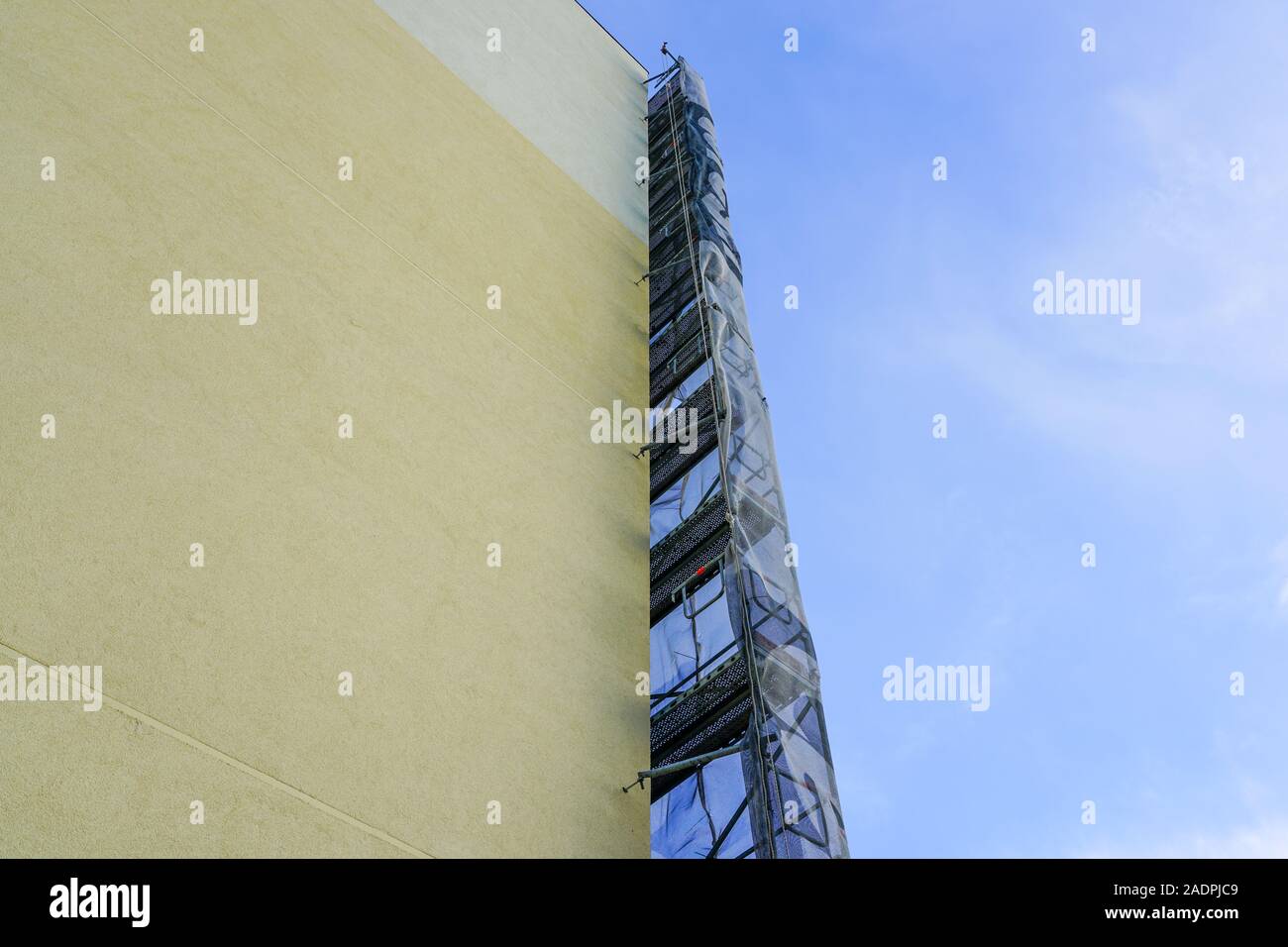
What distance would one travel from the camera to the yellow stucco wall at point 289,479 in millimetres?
5887

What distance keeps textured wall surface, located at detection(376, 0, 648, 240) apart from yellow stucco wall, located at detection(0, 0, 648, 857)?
178 cm

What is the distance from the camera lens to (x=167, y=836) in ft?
18.2

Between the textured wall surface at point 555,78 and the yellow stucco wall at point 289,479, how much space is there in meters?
1.78

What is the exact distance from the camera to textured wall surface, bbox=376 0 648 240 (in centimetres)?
1270

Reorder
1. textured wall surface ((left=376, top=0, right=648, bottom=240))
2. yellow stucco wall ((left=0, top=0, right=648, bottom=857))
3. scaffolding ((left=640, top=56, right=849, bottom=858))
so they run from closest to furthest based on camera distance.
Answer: yellow stucco wall ((left=0, top=0, right=648, bottom=857)), scaffolding ((left=640, top=56, right=849, bottom=858)), textured wall surface ((left=376, top=0, right=648, bottom=240))

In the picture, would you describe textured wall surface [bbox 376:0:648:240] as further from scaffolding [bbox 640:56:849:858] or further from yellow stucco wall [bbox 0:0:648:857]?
yellow stucco wall [bbox 0:0:648:857]

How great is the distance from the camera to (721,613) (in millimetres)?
9086

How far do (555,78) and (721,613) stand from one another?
25.9ft

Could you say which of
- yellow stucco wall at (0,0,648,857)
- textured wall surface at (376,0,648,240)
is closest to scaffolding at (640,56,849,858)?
yellow stucco wall at (0,0,648,857)

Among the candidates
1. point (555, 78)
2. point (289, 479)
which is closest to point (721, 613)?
point (289, 479)

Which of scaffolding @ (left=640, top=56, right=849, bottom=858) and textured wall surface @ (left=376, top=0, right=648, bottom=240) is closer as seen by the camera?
scaffolding @ (left=640, top=56, right=849, bottom=858)

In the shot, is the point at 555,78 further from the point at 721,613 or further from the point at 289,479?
the point at 289,479
